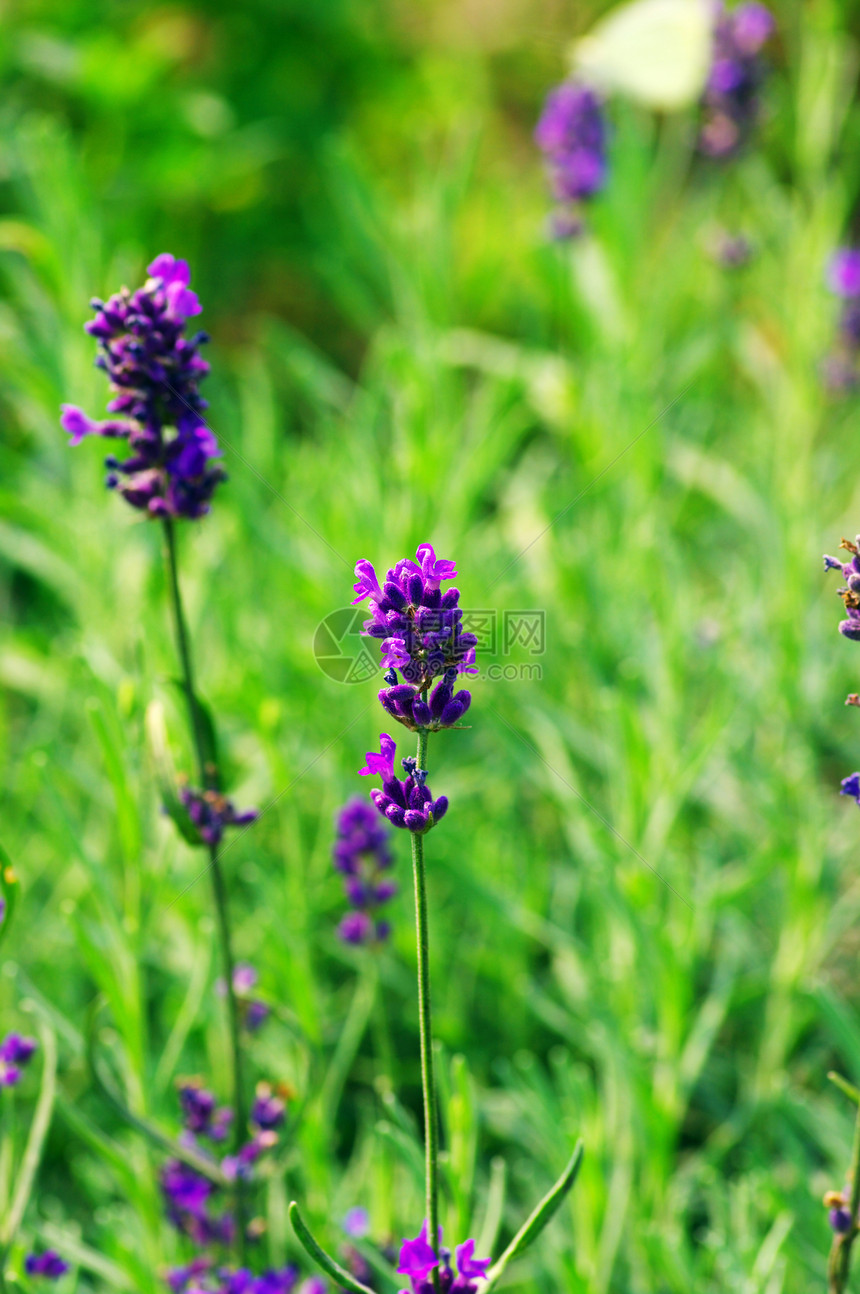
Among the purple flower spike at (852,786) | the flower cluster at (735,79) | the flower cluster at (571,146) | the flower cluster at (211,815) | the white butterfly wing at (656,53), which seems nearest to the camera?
the purple flower spike at (852,786)

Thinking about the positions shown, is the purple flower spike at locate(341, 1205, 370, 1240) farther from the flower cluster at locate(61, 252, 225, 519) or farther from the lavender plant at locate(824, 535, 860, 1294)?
the flower cluster at locate(61, 252, 225, 519)

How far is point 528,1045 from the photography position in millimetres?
2639

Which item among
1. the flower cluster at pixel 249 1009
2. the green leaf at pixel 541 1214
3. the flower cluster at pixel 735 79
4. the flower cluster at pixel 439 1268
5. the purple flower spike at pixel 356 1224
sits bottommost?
the flower cluster at pixel 439 1268

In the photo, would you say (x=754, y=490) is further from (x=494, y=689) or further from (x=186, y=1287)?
(x=186, y=1287)

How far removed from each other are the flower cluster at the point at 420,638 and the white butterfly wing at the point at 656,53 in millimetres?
2384

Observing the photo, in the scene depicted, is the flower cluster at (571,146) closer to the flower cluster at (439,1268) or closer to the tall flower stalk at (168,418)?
the tall flower stalk at (168,418)

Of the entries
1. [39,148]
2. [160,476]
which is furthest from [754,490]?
[39,148]

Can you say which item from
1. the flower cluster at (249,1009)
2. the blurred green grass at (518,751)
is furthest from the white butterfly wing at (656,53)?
the flower cluster at (249,1009)

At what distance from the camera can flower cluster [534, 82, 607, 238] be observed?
3.45 m

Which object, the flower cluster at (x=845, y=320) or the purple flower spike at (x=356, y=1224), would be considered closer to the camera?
the purple flower spike at (x=356, y=1224)

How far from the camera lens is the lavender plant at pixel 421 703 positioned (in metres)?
1.09

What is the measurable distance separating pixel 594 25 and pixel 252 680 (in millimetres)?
5545

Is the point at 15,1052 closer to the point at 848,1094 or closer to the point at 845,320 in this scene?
the point at 848,1094

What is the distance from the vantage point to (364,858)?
193 centimetres
